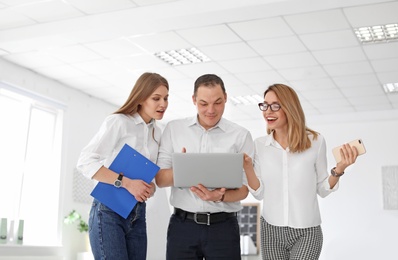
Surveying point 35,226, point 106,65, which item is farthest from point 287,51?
point 35,226

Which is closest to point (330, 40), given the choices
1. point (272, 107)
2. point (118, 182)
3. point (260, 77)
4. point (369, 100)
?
point (260, 77)

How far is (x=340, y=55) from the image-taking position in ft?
21.2

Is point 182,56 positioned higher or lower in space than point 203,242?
higher

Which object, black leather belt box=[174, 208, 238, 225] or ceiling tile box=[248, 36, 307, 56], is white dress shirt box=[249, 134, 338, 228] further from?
ceiling tile box=[248, 36, 307, 56]

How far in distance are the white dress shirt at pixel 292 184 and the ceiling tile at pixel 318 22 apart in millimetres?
3204

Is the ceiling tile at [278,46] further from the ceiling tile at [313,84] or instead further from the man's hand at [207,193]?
the man's hand at [207,193]

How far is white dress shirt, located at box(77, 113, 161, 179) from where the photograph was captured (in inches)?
88.2

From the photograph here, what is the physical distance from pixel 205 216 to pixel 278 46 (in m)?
4.29

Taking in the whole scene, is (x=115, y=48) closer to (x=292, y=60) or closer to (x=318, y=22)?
(x=292, y=60)

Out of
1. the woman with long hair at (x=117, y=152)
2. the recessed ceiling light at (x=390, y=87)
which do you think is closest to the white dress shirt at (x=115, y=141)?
the woman with long hair at (x=117, y=152)

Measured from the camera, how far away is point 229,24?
5586mm

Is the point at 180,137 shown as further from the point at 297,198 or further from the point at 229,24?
the point at 229,24

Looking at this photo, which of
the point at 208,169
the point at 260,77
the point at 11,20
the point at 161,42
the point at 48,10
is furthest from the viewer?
the point at 260,77

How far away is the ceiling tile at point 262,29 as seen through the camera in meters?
5.51
